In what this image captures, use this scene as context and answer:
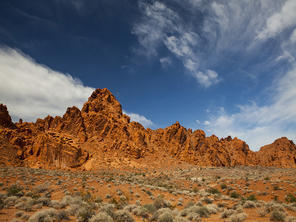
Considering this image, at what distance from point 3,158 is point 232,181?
5018 centimetres

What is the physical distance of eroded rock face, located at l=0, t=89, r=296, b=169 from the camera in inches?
1609

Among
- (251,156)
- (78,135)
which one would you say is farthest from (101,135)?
(251,156)

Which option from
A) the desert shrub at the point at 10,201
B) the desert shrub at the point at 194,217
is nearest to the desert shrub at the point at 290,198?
the desert shrub at the point at 194,217

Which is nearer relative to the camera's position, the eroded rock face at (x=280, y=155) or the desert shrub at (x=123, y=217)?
the desert shrub at (x=123, y=217)

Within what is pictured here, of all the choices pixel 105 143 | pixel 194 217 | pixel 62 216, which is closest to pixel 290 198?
pixel 194 217

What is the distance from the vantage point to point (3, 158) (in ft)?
118

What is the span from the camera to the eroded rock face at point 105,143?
134 ft

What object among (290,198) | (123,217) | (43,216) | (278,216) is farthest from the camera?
(290,198)

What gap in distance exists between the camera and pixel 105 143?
51.8 meters

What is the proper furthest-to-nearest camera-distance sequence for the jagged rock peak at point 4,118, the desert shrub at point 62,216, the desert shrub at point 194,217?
the jagged rock peak at point 4,118, the desert shrub at point 194,217, the desert shrub at point 62,216

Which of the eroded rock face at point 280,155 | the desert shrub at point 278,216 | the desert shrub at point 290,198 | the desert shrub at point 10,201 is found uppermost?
the eroded rock face at point 280,155

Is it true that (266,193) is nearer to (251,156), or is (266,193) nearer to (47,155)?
(47,155)

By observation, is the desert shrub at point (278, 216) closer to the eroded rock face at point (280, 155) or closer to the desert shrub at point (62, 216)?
the desert shrub at point (62, 216)

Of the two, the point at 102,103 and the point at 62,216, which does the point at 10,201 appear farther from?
the point at 102,103
